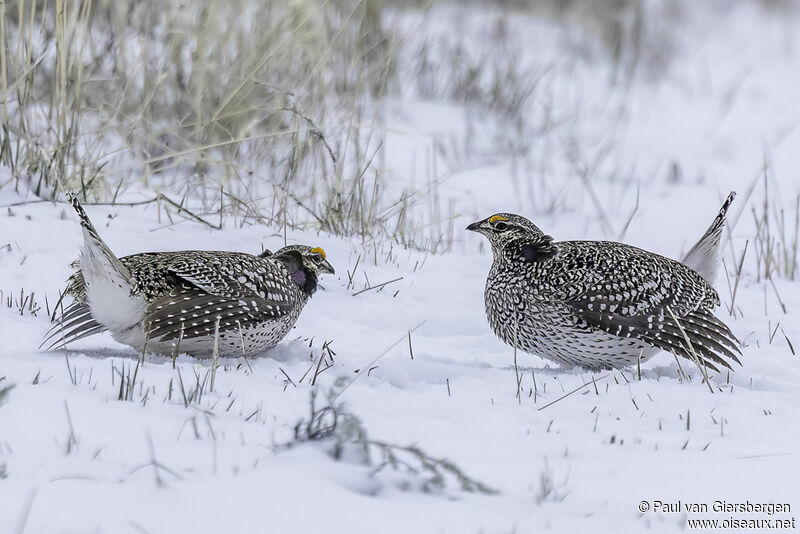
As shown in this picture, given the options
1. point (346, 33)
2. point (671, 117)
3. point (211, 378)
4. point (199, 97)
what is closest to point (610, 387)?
point (211, 378)

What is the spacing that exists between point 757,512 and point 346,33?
22.6 feet

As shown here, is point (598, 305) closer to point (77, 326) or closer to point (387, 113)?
point (77, 326)

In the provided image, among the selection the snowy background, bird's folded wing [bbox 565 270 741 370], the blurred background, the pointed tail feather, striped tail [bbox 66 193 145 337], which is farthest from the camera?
the blurred background

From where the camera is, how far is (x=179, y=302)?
3.62m

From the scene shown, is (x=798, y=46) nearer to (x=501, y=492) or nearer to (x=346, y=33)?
(x=346, y=33)

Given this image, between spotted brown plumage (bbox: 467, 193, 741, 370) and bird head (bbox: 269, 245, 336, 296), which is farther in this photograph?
bird head (bbox: 269, 245, 336, 296)

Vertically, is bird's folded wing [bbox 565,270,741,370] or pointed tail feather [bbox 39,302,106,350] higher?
A: bird's folded wing [bbox 565,270,741,370]

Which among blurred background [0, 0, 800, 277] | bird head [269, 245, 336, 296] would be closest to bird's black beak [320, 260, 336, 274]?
bird head [269, 245, 336, 296]

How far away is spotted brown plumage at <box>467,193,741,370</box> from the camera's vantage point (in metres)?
3.96

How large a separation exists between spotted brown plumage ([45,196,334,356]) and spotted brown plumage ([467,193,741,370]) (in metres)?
1.03

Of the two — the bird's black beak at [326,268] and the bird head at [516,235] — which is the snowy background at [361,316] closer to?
the bird's black beak at [326,268]

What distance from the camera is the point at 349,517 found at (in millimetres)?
2266

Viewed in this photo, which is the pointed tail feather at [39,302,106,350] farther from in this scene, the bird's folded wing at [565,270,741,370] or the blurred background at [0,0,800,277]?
the bird's folded wing at [565,270,741,370]

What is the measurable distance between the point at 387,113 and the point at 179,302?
629 cm
